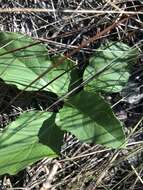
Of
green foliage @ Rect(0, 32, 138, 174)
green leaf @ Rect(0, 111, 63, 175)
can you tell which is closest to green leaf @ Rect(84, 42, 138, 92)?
green foliage @ Rect(0, 32, 138, 174)

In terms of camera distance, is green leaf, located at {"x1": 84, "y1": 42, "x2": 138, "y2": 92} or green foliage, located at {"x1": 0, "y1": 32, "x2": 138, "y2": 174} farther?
green leaf, located at {"x1": 84, "y1": 42, "x2": 138, "y2": 92}

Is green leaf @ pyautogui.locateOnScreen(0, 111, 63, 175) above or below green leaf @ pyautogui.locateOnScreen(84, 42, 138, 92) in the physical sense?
below

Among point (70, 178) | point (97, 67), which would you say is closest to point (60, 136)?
point (70, 178)

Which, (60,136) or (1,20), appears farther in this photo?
(1,20)

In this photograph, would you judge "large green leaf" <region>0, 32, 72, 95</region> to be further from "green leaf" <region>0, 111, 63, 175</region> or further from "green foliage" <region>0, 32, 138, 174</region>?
"green leaf" <region>0, 111, 63, 175</region>

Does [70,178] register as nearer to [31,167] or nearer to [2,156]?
[31,167]

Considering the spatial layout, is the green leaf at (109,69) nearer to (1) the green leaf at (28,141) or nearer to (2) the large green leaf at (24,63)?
(2) the large green leaf at (24,63)

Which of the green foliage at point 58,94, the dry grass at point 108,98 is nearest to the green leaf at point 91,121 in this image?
the green foliage at point 58,94

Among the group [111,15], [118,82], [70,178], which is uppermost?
[111,15]
